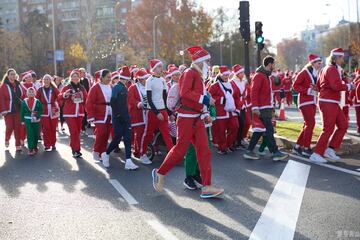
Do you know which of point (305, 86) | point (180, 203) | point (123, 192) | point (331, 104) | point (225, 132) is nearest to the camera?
point (180, 203)

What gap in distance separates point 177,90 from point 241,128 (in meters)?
4.63

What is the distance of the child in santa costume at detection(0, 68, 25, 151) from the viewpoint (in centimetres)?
1215

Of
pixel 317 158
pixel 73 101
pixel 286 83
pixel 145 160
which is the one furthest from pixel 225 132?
pixel 286 83

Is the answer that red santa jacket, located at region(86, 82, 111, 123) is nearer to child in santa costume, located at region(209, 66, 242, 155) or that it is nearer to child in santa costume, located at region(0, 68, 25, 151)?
child in santa costume, located at region(209, 66, 242, 155)

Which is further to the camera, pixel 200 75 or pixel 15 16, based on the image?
pixel 15 16

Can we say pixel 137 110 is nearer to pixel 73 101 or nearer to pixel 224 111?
pixel 73 101

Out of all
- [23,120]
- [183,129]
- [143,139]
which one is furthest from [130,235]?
[23,120]

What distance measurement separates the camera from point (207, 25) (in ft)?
194

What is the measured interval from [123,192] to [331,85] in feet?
13.8

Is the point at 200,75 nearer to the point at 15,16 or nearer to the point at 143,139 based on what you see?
the point at 143,139

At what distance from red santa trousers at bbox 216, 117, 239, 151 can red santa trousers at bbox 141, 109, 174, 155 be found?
4.89 feet

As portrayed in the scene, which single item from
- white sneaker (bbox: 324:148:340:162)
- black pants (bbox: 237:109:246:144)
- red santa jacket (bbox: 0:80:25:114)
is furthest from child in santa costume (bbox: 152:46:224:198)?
red santa jacket (bbox: 0:80:25:114)

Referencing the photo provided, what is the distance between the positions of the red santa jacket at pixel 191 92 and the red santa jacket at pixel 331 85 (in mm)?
3174

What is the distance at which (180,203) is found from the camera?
6520 millimetres
